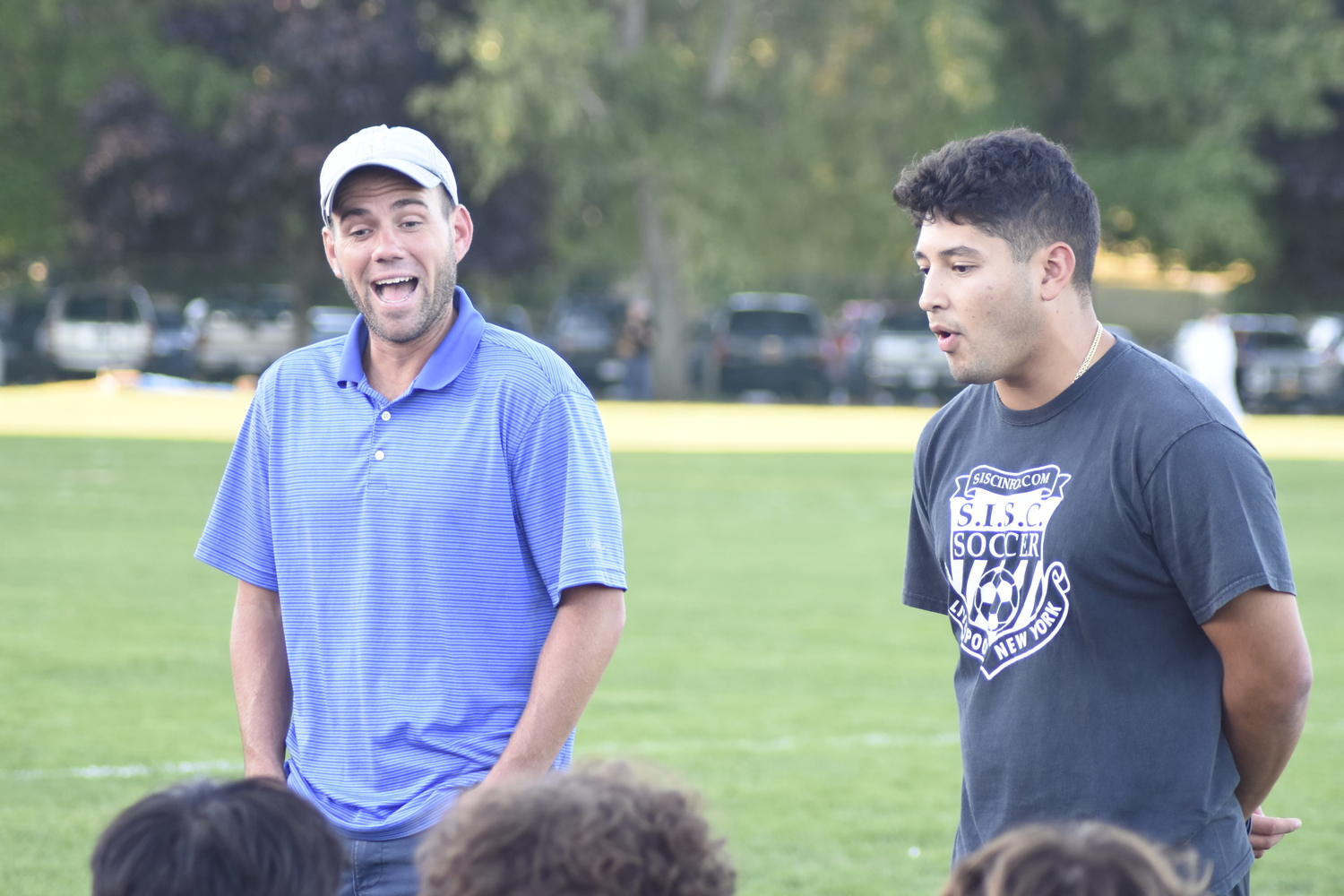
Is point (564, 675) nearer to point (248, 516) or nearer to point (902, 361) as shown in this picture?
point (248, 516)

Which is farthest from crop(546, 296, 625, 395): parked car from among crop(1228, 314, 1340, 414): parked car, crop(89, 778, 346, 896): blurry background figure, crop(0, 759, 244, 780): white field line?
crop(89, 778, 346, 896): blurry background figure

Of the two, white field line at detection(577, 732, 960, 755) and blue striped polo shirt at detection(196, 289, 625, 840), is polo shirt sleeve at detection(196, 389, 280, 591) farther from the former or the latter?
white field line at detection(577, 732, 960, 755)

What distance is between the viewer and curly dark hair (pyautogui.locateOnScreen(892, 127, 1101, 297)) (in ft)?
9.81

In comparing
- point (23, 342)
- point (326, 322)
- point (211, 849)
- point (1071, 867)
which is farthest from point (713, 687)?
point (23, 342)

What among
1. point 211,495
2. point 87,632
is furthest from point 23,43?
point 87,632

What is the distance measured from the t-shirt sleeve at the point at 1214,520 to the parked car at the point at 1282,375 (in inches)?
1404

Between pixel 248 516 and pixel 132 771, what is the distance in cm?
424

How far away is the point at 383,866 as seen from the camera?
10.2 ft

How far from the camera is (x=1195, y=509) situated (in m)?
2.78

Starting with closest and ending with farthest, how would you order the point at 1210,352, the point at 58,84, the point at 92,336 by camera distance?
the point at 1210,352 → the point at 92,336 → the point at 58,84

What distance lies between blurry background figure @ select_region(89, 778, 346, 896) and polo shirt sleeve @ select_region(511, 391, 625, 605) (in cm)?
110

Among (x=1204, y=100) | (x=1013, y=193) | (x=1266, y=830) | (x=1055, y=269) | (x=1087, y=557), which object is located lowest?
(x=1266, y=830)

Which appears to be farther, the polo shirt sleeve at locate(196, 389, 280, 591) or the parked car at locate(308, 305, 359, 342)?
the parked car at locate(308, 305, 359, 342)

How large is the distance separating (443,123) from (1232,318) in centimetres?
2036
